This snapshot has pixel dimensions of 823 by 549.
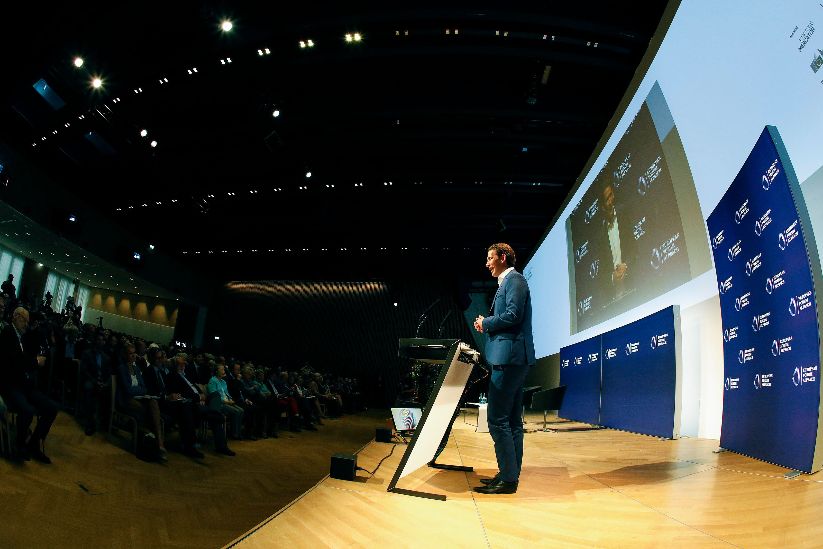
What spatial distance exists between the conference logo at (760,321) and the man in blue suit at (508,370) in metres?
1.76

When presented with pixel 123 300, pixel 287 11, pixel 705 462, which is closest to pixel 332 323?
pixel 123 300

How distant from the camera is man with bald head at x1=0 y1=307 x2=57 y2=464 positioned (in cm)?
290

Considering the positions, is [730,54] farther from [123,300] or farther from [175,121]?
[123,300]

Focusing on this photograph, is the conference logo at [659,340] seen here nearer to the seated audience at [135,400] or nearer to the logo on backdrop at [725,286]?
the logo on backdrop at [725,286]

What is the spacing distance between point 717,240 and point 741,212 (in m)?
0.45

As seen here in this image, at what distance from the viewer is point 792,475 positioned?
8.17 ft

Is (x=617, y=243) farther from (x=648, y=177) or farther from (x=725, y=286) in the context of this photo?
(x=725, y=286)

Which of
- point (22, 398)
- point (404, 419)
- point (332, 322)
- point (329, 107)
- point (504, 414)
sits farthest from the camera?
point (332, 322)

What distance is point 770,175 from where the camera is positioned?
2.79 m

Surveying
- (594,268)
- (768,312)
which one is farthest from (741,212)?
(594,268)

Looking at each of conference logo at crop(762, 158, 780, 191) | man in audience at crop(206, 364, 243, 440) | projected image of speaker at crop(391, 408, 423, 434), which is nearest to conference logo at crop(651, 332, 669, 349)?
conference logo at crop(762, 158, 780, 191)

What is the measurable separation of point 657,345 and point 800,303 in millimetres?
2777

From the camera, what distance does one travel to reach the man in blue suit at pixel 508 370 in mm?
2385

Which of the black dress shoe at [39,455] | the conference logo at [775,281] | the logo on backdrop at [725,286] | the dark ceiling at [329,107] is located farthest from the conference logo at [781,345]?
the black dress shoe at [39,455]
